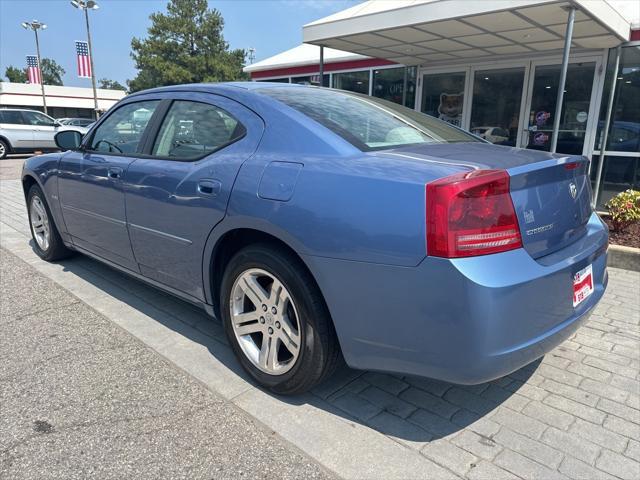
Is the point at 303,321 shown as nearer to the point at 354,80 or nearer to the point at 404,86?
the point at 404,86

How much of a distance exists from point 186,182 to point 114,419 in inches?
52.0

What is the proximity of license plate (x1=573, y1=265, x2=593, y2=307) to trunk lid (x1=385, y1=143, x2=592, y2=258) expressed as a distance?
0.16 meters

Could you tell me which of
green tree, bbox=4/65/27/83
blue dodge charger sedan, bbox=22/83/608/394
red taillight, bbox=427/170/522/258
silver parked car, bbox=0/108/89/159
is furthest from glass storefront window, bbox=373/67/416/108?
green tree, bbox=4/65/27/83

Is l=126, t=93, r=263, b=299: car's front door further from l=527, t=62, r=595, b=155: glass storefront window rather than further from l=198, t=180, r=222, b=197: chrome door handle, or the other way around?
l=527, t=62, r=595, b=155: glass storefront window

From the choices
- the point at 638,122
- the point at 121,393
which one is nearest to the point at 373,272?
the point at 121,393

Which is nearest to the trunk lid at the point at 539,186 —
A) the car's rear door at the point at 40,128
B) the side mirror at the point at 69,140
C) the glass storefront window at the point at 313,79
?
the side mirror at the point at 69,140

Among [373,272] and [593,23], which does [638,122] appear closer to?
[593,23]

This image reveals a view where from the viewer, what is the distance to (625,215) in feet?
17.2

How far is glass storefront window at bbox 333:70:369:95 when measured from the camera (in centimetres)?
1138

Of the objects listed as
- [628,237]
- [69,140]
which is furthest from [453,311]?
[628,237]

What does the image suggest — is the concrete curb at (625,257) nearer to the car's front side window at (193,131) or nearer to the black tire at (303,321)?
the black tire at (303,321)

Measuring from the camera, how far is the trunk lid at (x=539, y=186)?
1950mm

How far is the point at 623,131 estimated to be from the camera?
7637 mm

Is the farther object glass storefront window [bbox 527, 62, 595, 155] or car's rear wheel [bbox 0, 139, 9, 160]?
car's rear wheel [bbox 0, 139, 9, 160]
